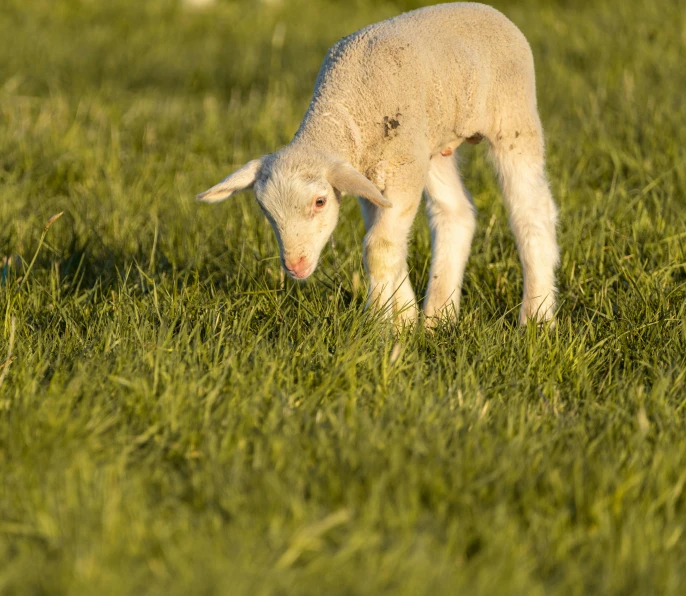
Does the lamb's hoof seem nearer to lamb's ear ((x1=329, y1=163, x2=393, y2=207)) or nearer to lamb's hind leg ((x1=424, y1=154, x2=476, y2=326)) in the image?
lamb's hind leg ((x1=424, y1=154, x2=476, y2=326))

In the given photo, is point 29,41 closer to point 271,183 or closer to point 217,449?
point 271,183

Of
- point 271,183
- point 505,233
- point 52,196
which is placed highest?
point 271,183

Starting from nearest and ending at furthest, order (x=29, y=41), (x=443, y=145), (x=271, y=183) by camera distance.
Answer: (x=271, y=183) < (x=443, y=145) < (x=29, y=41)

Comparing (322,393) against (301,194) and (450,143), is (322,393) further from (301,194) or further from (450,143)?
(450,143)

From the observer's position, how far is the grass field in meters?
2.06

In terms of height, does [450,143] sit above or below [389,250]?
above

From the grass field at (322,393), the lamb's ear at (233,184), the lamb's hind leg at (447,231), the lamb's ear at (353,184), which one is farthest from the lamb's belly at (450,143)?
the lamb's ear at (233,184)

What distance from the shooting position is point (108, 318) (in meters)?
3.31

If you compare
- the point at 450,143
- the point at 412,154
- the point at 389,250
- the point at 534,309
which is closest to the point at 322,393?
the point at 389,250

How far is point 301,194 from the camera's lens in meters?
3.14

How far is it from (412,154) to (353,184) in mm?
360

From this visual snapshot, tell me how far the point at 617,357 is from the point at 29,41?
7.08m

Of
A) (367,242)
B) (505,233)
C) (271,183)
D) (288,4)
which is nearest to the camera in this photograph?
(271,183)

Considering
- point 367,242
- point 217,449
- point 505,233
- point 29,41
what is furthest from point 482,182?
point 29,41
